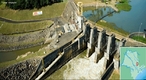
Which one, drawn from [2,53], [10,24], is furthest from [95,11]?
[2,53]

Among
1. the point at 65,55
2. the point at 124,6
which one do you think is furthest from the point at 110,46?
the point at 124,6

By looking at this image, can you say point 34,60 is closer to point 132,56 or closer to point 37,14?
point 132,56

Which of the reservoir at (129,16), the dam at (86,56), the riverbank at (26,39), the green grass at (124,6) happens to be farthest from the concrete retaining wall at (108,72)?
the green grass at (124,6)

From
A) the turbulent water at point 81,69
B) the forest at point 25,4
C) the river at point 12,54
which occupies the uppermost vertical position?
the forest at point 25,4

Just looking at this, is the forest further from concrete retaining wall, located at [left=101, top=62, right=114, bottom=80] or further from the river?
concrete retaining wall, located at [left=101, top=62, right=114, bottom=80]

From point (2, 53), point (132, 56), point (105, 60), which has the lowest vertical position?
point (2, 53)

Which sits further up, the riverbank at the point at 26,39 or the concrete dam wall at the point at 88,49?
the concrete dam wall at the point at 88,49

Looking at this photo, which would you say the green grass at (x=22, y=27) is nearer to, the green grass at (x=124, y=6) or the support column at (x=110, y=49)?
the support column at (x=110, y=49)
